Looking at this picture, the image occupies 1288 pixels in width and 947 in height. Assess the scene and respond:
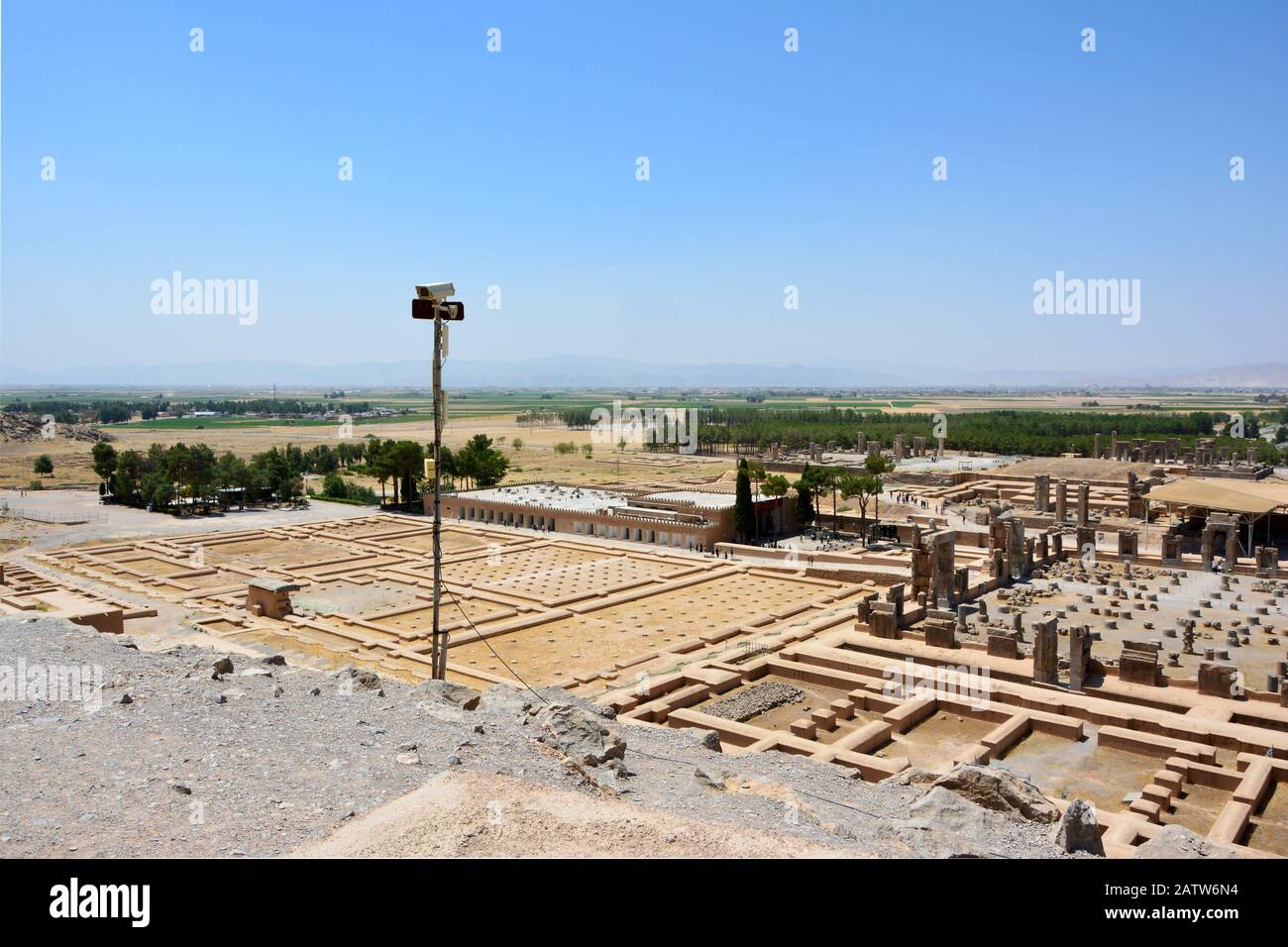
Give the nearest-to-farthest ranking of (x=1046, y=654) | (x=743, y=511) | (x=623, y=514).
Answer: (x=1046, y=654)
(x=743, y=511)
(x=623, y=514)

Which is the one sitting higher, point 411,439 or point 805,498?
point 411,439

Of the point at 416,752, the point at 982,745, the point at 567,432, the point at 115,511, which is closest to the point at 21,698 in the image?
the point at 416,752

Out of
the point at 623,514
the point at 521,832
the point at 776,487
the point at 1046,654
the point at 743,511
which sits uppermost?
the point at 776,487

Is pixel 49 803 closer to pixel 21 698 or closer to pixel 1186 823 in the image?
pixel 21 698

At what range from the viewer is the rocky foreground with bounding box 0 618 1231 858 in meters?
7.14

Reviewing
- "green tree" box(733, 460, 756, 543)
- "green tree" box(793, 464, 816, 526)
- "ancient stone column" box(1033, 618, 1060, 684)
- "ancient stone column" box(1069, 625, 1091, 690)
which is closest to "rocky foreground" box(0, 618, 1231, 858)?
"ancient stone column" box(1033, 618, 1060, 684)

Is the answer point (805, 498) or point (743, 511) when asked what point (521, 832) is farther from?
point (805, 498)

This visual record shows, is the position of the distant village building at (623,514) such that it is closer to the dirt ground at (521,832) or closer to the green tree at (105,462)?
the green tree at (105,462)

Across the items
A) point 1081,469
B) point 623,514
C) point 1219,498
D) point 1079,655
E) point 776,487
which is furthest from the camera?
point 1081,469

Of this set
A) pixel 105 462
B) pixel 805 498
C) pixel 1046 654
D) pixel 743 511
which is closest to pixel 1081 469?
pixel 805 498

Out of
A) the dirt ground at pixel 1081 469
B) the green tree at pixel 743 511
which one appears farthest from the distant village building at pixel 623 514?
the dirt ground at pixel 1081 469

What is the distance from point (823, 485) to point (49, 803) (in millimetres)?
46461

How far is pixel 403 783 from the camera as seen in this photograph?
8.69m

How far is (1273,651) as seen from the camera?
81.7 feet
